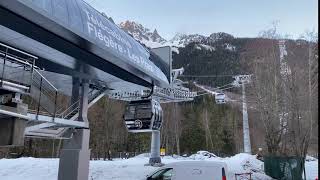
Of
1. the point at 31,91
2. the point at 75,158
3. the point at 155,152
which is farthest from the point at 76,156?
the point at 155,152

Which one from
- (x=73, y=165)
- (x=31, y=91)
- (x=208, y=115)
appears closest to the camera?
(x=31, y=91)

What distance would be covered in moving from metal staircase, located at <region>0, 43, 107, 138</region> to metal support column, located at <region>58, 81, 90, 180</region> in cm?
51

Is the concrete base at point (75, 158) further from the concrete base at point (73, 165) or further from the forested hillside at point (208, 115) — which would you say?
the forested hillside at point (208, 115)

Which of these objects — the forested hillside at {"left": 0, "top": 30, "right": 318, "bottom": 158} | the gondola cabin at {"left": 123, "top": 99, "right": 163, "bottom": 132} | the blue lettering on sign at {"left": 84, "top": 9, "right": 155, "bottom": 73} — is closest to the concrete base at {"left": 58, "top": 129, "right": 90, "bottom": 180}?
the gondola cabin at {"left": 123, "top": 99, "right": 163, "bottom": 132}

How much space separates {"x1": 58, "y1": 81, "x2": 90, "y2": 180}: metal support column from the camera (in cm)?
2070

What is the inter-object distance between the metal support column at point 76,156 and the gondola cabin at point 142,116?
3.87 metres

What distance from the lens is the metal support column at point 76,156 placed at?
2070 centimetres

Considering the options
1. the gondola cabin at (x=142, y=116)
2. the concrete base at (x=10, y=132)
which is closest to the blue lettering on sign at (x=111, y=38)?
the gondola cabin at (x=142, y=116)

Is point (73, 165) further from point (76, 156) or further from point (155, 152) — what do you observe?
point (155, 152)

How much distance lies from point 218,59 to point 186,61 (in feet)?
32.6

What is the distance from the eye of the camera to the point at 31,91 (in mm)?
17250

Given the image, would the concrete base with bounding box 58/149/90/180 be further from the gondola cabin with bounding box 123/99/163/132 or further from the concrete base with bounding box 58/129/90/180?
the gondola cabin with bounding box 123/99/163/132

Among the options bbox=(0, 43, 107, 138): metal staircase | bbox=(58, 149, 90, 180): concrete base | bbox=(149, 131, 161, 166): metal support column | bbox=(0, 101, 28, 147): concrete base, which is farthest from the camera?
bbox=(149, 131, 161, 166): metal support column

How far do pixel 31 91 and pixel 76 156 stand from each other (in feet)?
16.7
